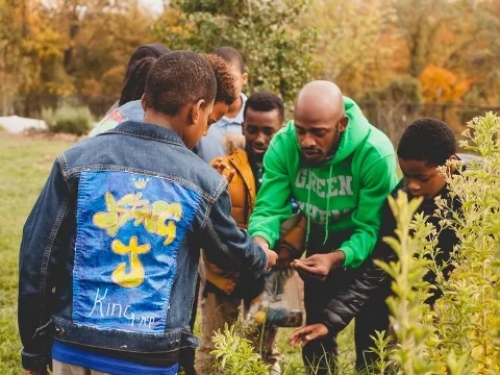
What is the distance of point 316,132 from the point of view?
3.07 metres

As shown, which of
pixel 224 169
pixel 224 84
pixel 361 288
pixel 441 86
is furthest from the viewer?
pixel 441 86

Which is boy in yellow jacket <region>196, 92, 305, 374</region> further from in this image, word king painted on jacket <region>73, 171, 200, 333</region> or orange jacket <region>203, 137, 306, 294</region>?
word king painted on jacket <region>73, 171, 200, 333</region>

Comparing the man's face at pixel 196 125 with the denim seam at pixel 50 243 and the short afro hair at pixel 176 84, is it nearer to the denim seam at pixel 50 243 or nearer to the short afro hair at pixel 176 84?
the short afro hair at pixel 176 84

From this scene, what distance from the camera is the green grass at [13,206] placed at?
4746mm

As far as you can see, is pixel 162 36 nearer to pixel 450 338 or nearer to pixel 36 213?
pixel 36 213

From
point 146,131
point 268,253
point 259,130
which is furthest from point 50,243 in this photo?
point 259,130

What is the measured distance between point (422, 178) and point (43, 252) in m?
1.61

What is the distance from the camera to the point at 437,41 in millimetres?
33375

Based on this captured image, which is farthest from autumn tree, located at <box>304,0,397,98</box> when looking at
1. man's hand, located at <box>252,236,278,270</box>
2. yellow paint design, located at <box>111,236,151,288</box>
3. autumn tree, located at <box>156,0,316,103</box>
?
yellow paint design, located at <box>111,236,151,288</box>

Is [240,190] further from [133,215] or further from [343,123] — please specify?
[133,215]

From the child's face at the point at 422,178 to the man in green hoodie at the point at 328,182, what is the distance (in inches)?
6.1

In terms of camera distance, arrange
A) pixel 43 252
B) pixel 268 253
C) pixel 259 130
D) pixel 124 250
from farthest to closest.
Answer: pixel 259 130 < pixel 268 253 < pixel 43 252 < pixel 124 250

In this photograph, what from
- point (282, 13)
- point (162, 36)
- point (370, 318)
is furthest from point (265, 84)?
point (370, 318)

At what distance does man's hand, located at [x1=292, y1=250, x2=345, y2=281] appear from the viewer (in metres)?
3.07
